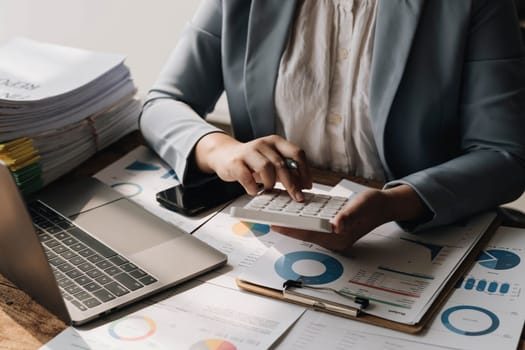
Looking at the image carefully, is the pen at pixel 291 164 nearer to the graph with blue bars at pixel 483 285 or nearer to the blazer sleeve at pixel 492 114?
the blazer sleeve at pixel 492 114

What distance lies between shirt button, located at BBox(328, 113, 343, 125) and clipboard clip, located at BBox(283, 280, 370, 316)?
44 centimetres

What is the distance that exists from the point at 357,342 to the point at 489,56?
0.55 meters

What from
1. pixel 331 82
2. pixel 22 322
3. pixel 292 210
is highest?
pixel 331 82

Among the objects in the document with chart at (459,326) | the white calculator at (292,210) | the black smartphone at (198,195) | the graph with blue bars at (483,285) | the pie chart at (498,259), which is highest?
the white calculator at (292,210)

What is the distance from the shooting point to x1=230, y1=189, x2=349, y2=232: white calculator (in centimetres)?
93

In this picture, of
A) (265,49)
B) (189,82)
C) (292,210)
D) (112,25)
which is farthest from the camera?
(112,25)

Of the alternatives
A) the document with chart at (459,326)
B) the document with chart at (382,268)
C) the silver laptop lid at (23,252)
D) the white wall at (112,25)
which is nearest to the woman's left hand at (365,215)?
the document with chart at (382,268)

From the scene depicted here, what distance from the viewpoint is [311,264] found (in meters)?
1.00

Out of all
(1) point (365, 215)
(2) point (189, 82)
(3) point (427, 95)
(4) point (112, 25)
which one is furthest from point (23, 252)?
(4) point (112, 25)

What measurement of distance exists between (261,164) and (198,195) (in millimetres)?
161

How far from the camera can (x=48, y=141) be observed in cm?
128

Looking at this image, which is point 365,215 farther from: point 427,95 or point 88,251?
point 88,251

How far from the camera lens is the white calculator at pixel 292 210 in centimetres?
93

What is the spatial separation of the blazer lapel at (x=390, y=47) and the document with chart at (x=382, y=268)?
0.23 meters
